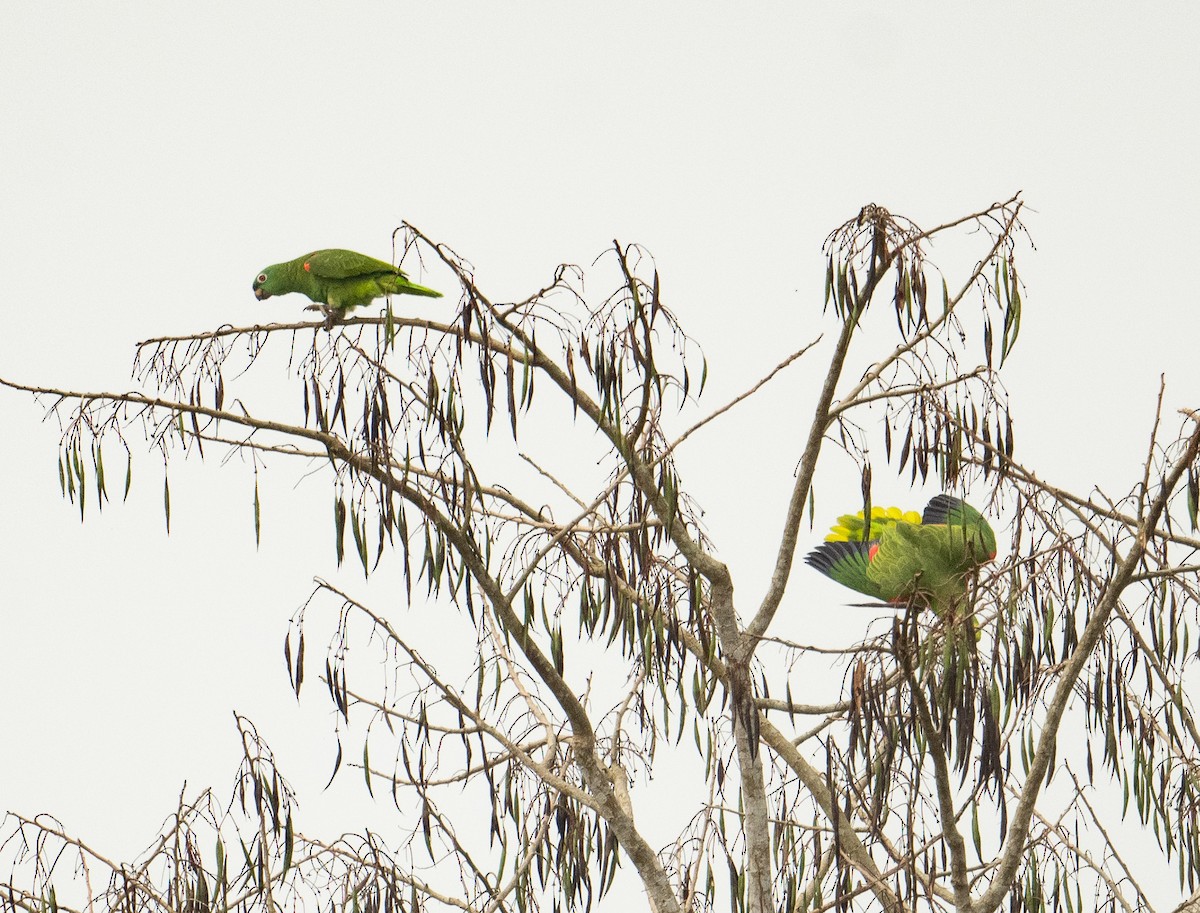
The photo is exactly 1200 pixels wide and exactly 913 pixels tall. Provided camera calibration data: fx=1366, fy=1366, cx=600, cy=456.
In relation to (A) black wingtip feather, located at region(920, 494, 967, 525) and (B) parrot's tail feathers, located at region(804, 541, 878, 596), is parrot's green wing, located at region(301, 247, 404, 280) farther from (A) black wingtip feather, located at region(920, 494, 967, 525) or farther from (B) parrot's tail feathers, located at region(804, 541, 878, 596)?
(A) black wingtip feather, located at region(920, 494, 967, 525)

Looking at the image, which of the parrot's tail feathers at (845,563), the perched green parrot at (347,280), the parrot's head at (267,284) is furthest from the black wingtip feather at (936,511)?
the parrot's head at (267,284)

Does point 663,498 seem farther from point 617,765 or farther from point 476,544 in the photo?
point 617,765

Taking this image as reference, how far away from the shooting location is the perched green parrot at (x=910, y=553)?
98.7 inches

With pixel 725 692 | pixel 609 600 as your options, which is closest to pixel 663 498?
pixel 609 600

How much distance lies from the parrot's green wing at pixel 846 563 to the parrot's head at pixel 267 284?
4.65 feet

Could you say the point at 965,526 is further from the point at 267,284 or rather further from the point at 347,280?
the point at 267,284

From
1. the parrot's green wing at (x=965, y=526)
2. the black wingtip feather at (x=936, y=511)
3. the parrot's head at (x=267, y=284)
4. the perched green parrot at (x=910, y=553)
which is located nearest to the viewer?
the parrot's green wing at (x=965, y=526)

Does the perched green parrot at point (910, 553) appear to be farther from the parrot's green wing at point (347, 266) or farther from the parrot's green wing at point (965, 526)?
the parrot's green wing at point (347, 266)

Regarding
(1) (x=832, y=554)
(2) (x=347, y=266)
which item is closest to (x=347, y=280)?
(2) (x=347, y=266)

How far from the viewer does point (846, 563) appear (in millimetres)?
2986

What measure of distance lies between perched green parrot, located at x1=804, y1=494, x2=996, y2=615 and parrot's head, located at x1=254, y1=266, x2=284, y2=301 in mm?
1422

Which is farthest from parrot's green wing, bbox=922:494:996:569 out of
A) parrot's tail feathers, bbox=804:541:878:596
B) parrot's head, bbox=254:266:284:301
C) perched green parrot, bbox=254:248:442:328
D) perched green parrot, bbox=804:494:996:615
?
parrot's head, bbox=254:266:284:301

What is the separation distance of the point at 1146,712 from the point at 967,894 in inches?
24.8

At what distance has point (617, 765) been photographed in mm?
2811
